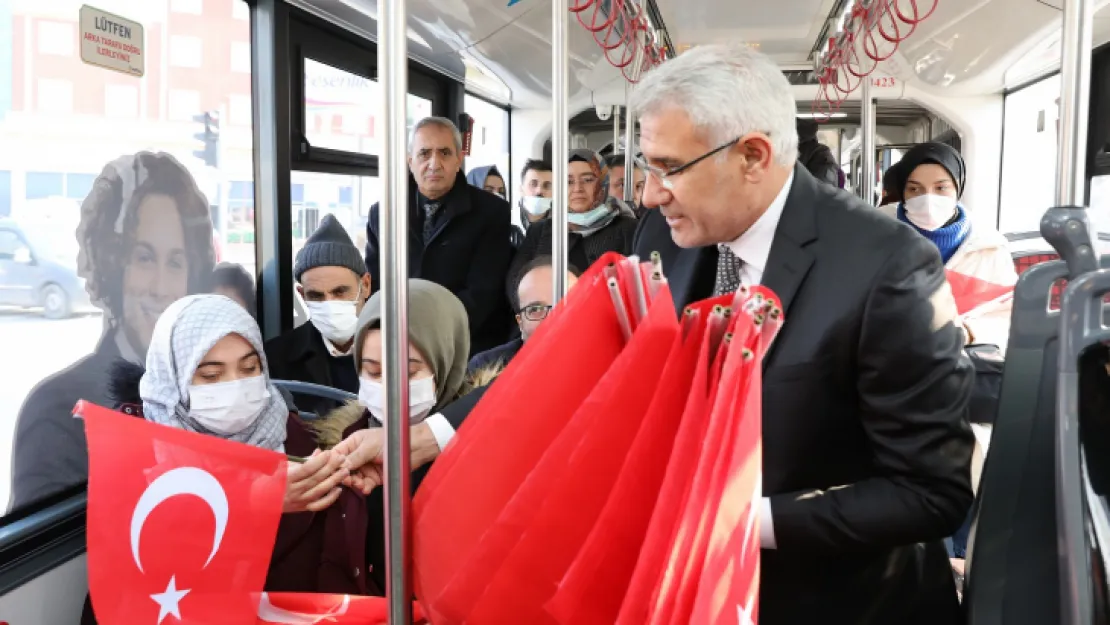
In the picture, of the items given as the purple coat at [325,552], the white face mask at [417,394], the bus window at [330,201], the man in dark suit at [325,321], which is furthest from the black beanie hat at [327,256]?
the purple coat at [325,552]

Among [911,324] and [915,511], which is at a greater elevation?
[911,324]

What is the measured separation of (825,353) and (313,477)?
0.77 metres

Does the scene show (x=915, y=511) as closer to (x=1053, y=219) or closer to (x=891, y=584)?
(x=891, y=584)

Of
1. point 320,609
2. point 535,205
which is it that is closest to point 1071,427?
point 320,609

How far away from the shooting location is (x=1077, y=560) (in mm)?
910

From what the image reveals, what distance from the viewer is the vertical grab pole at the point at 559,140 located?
1.43m

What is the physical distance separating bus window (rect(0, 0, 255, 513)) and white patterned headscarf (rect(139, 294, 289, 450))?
354 millimetres

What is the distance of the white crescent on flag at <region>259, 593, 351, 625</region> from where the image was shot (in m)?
1.47

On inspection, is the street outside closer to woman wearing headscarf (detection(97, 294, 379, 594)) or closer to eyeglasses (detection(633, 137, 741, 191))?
woman wearing headscarf (detection(97, 294, 379, 594))

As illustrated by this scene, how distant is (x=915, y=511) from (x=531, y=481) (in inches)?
21.8

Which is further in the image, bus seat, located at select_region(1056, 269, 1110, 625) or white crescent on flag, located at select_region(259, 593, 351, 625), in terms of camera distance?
white crescent on flag, located at select_region(259, 593, 351, 625)

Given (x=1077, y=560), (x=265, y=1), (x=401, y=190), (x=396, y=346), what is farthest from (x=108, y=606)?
(x=265, y=1)

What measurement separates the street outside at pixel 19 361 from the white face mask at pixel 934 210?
2.98 metres

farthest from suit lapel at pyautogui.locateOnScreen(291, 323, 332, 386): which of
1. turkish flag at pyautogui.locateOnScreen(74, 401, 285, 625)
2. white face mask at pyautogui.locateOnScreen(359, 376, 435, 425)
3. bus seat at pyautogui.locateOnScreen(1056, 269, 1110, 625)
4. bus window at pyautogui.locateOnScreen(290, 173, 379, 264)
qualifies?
bus seat at pyautogui.locateOnScreen(1056, 269, 1110, 625)
